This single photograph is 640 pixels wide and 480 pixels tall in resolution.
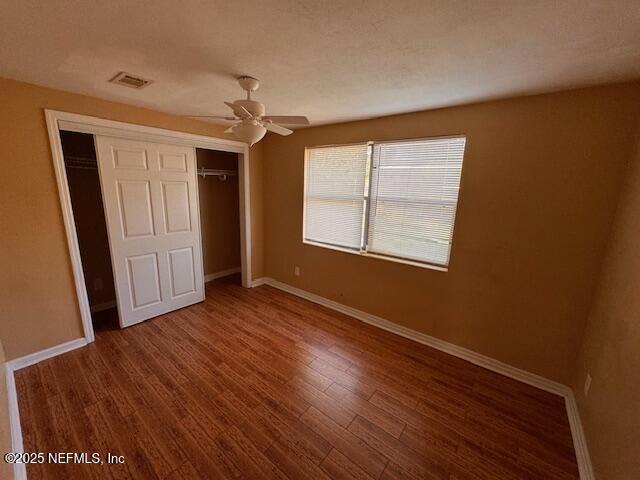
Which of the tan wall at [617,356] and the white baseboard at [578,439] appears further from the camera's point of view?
the white baseboard at [578,439]

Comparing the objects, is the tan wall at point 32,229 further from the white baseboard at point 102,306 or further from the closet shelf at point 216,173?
the closet shelf at point 216,173

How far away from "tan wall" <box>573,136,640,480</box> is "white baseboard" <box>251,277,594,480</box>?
0.08 metres

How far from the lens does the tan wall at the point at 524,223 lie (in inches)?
68.2

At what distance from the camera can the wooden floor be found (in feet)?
4.76

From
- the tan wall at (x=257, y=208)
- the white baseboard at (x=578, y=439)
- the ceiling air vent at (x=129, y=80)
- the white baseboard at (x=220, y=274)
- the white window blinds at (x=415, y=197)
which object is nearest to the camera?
the white baseboard at (x=578, y=439)

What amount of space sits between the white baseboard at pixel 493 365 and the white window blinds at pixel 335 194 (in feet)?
2.67

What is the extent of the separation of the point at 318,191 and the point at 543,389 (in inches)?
113

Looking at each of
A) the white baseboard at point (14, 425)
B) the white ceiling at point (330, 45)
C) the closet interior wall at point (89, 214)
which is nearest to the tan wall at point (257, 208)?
the white ceiling at point (330, 45)

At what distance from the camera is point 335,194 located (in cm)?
315

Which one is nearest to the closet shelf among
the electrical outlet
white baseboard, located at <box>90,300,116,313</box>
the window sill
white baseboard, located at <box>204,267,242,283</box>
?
white baseboard, located at <box>204,267,242,283</box>

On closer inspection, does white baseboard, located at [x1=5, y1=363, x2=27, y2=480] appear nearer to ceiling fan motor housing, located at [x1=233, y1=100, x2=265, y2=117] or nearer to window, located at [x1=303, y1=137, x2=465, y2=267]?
ceiling fan motor housing, located at [x1=233, y1=100, x2=265, y2=117]

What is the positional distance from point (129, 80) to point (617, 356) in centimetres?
348

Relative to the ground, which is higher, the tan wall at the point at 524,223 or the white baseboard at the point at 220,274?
the tan wall at the point at 524,223

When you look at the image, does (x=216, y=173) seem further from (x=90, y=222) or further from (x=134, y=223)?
(x=90, y=222)
